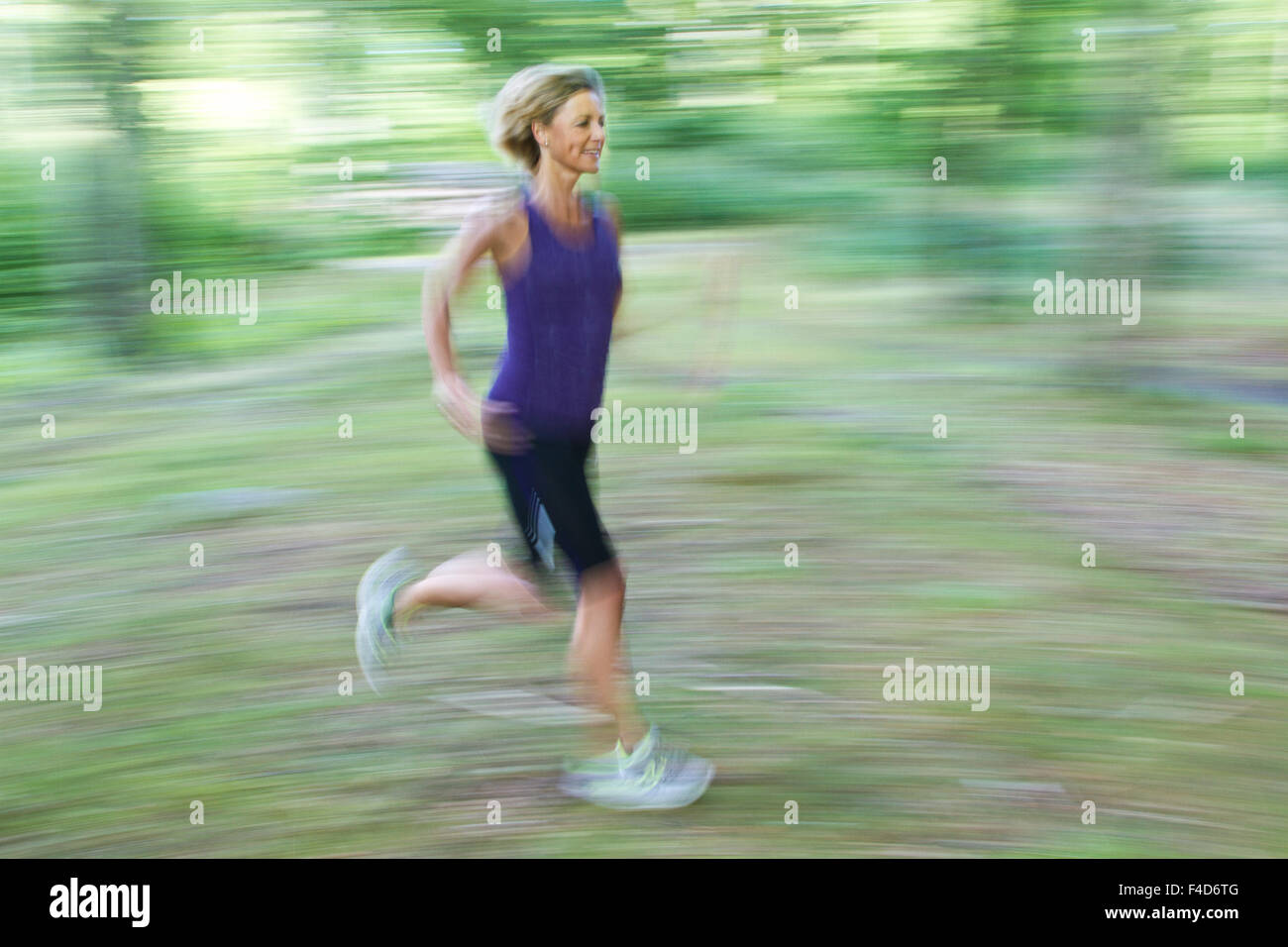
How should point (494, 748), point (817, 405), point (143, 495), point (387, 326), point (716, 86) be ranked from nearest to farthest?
point (494, 748) < point (143, 495) < point (817, 405) < point (387, 326) < point (716, 86)

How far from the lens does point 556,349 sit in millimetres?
3002

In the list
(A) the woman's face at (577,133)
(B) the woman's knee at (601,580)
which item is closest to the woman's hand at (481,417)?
(B) the woman's knee at (601,580)

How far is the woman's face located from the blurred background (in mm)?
346

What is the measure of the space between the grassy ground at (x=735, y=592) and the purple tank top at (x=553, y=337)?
478 millimetres

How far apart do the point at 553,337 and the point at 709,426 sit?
116 inches

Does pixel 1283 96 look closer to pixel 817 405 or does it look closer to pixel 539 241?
pixel 817 405

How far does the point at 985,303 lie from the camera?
7.55 meters

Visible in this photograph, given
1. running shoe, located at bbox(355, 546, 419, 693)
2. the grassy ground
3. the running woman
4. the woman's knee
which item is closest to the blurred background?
the grassy ground

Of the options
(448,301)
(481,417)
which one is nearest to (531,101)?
(448,301)

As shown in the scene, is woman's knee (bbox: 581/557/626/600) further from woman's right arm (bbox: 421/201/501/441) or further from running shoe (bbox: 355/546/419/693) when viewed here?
→ running shoe (bbox: 355/546/419/693)

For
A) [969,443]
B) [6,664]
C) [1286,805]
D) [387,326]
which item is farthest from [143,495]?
[1286,805]

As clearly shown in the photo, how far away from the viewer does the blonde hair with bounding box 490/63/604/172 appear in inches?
117

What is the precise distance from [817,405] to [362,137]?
3.83 metres

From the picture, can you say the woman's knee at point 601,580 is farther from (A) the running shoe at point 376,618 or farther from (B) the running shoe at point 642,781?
(A) the running shoe at point 376,618
